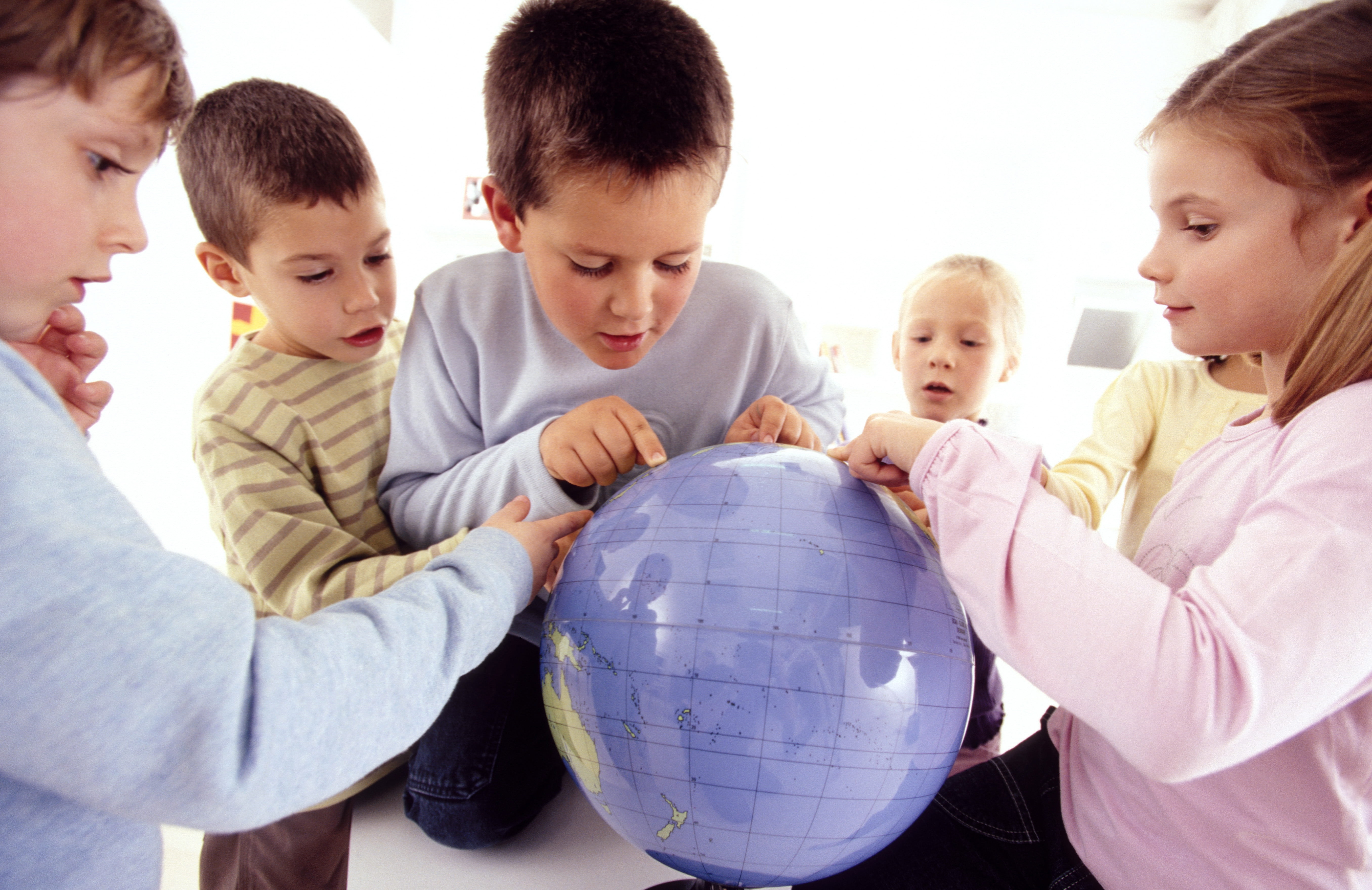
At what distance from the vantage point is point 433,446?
1.04 metres

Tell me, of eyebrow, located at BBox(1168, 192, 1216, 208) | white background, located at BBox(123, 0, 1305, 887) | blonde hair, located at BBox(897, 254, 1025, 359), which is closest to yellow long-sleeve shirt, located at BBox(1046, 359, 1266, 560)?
blonde hair, located at BBox(897, 254, 1025, 359)

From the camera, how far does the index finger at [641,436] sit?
0.81 metres

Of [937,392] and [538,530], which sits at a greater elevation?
[538,530]

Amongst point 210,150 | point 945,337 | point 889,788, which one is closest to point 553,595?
point 889,788

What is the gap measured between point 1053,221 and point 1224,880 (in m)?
2.96

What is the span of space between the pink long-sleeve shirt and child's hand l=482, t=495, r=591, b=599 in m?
0.38

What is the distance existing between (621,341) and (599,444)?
161mm

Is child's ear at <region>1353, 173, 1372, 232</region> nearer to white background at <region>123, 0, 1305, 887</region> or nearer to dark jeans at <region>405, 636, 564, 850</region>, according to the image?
dark jeans at <region>405, 636, 564, 850</region>

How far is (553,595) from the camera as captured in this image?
728 mm

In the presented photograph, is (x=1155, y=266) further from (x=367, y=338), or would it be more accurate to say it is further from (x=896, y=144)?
(x=896, y=144)

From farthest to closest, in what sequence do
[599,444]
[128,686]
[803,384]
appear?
1. [803,384]
2. [599,444]
3. [128,686]

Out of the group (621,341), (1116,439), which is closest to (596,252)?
(621,341)

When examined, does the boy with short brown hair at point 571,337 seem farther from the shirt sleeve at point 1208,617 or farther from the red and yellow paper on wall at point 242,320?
the red and yellow paper on wall at point 242,320

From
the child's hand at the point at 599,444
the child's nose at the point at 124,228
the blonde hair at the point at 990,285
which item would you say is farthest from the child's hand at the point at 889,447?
the blonde hair at the point at 990,285
